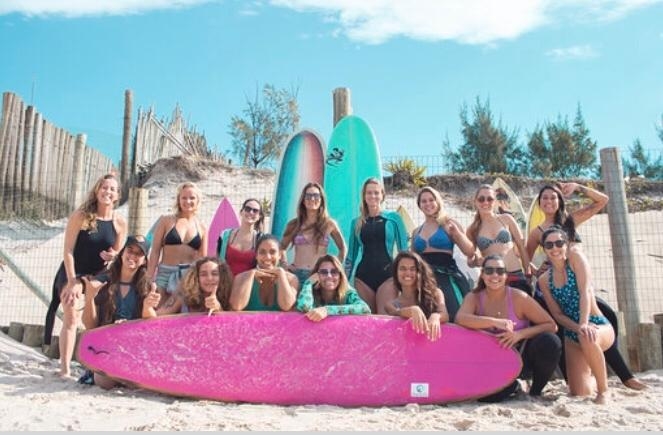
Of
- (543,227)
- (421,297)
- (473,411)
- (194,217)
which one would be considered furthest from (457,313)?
(194,217)

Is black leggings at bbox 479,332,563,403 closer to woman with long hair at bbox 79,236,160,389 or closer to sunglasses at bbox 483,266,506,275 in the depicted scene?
sunglasses at bbox 483,266,506,275

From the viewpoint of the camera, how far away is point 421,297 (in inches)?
113

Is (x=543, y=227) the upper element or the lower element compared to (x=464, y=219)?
lower

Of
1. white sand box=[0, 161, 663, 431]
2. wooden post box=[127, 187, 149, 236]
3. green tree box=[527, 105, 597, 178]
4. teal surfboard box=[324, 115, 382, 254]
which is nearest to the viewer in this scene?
white sand box=[0, 161, 663, 431]

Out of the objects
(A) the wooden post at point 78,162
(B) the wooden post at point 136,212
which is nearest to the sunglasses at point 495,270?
(B) the wooden post at point 136,212

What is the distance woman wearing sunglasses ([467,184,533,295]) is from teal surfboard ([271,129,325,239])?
1776 millimetres

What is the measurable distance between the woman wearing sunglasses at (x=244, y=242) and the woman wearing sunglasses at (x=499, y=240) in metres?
1.31

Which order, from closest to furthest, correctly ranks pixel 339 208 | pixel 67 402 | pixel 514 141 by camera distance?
pixel 67 402 → pixel 339 208 → pixel 514 141

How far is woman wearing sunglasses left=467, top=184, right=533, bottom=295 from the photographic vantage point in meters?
3.06

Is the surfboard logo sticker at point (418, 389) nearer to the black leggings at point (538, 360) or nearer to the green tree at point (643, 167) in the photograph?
the black leggings at point (538, 360)

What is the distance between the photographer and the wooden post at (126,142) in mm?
8250

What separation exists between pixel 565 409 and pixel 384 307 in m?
1.03

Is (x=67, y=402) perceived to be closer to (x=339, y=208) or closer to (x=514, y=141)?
(x=339, y=208)

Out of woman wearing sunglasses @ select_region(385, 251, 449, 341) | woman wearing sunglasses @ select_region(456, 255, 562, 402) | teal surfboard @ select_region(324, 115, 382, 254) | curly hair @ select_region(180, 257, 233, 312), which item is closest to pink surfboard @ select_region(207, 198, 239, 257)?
teal surfboard @ select_region(324, 115, 382, 254)
